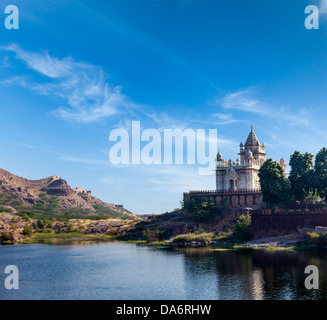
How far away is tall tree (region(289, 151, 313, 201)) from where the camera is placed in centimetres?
8300

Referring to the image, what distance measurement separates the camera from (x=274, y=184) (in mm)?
84688

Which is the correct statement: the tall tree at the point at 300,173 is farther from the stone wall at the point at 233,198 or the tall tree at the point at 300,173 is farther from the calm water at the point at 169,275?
the calm water at the point at 169,275

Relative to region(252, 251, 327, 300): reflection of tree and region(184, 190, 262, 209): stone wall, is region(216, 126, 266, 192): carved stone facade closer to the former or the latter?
region(184, 190, 262, 209): stone wall

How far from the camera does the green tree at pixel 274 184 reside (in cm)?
8462

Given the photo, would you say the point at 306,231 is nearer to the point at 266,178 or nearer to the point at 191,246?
the point at 266,178

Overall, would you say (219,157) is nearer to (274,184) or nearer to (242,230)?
Result: (274,184)

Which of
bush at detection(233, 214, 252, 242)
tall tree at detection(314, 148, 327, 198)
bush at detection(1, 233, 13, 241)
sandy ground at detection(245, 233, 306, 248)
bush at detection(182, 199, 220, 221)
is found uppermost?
tall tree at detection(314, 148, 327, 198)

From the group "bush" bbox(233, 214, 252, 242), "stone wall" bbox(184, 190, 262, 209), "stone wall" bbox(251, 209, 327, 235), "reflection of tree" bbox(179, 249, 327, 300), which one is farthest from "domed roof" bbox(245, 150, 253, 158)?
"reflection of tree" bbox(179, 249, 327, 300)

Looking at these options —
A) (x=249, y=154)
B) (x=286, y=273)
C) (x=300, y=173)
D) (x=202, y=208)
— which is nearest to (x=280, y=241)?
(x=300, y=173)

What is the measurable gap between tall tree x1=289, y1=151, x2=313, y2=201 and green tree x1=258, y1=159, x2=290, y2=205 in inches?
64.7

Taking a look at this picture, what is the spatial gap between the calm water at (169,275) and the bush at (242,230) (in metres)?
12.3

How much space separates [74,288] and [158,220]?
6517 centimetres

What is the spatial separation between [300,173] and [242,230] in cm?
1715
